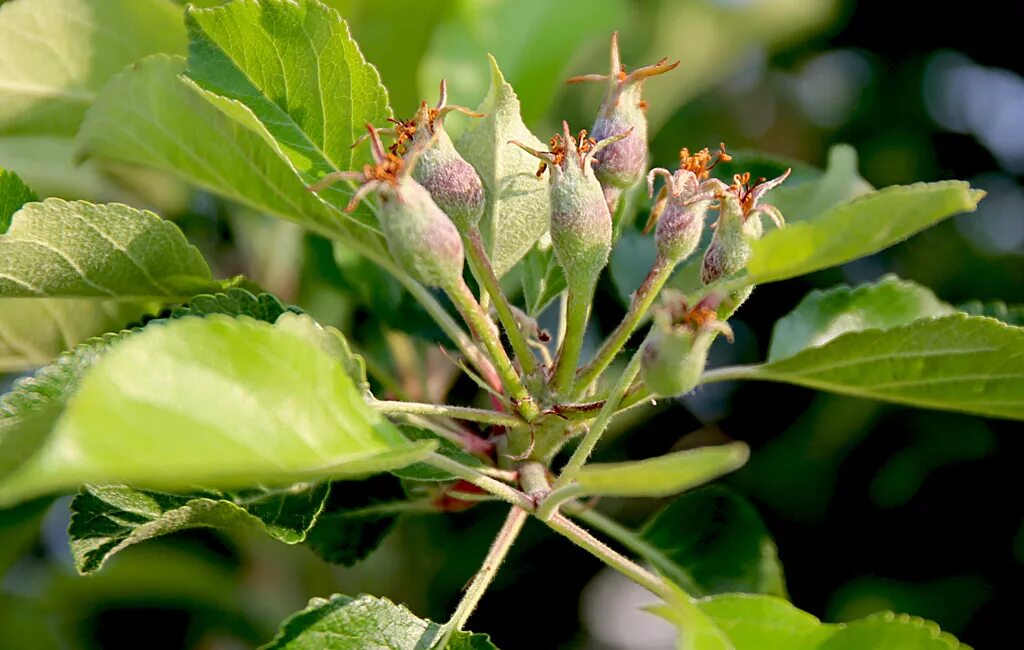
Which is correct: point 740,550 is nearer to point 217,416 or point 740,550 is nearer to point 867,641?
point 867,641

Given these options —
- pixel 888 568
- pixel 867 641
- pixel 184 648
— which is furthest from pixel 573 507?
pixel 184 648

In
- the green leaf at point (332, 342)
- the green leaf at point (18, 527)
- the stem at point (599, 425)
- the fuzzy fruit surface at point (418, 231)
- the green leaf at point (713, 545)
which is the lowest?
the green leaf at point (18, 527)

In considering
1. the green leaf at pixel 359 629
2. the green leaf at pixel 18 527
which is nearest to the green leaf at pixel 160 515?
the green leaf at pixel 359 629

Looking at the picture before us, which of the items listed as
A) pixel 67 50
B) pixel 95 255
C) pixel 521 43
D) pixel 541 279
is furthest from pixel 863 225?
pixel 67 50

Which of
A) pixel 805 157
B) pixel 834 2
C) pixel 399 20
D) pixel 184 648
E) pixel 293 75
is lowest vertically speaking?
pixel 184 648

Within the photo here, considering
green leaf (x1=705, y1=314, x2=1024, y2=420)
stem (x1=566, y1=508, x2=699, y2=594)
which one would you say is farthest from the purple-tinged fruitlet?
stem (x1=566, y1=508, x2=699, y2=594)

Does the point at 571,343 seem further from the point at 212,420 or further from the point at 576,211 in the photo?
the point at 212,420

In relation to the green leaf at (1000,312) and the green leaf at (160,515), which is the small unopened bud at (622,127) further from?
the green leaf at (1000,312)
